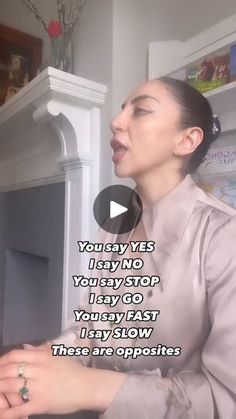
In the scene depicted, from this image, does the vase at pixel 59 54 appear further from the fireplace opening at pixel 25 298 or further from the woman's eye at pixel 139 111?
the fireplace opening at pixel 25 298

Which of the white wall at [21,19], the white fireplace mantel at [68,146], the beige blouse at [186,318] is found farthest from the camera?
the white wall at [21,19]

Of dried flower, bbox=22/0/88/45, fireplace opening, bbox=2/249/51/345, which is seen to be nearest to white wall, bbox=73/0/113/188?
dried flower, bbox=22/0/88/45

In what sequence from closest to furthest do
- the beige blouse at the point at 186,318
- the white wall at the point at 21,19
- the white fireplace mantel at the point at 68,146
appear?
1. the beige blouse at the point at 186,318
2. the white fireplace mantel at the point at 68,146
3. the white wall at the point at 21,19

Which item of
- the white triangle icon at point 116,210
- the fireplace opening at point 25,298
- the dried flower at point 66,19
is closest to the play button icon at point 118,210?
the white triangle icon at point 116,210

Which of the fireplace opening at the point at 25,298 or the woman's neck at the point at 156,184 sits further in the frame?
the fireplace opening at the point at 25,298

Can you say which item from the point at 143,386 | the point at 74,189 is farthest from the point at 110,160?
the point at 143,386

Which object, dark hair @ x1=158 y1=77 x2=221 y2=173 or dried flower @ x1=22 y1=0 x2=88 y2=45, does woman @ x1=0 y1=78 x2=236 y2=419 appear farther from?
dried flower @ x1=22 y1=0 x2=88 y2=45

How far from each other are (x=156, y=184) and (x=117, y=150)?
0.10 metres

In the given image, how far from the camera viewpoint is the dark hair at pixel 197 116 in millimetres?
541

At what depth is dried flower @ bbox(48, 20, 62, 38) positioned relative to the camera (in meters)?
0.70


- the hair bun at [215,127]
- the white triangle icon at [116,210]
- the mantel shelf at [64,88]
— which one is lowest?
the white triangle icon at [116,210]

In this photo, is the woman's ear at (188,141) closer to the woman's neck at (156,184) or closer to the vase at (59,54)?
the woman's neck at (156,184)

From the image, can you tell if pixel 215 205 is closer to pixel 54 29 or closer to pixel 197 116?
pixel 197 116

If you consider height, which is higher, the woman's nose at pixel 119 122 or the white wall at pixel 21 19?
the white wall at pixel 21 19
